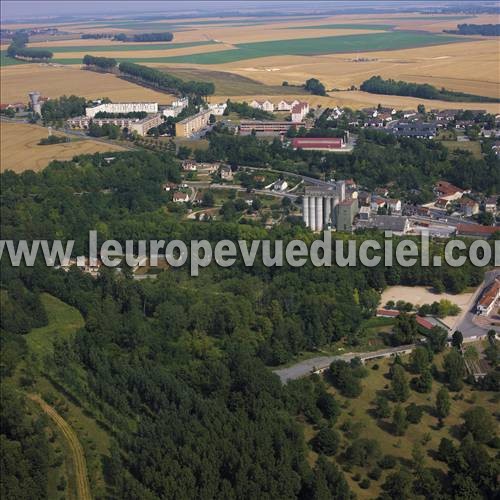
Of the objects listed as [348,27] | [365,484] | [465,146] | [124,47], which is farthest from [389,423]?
[348,27]

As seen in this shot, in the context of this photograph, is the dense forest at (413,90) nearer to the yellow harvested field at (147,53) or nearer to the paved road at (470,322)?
the yellow harvested field at (147,53)

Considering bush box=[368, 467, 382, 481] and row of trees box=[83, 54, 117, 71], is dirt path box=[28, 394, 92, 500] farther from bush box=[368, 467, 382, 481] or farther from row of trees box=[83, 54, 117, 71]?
row of trees box=[83, 54, 117, 71]

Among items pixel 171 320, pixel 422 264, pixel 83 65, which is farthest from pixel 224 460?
pixel 83 65

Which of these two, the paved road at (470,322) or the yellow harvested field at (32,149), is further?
the yellow harvested field at (32,149)

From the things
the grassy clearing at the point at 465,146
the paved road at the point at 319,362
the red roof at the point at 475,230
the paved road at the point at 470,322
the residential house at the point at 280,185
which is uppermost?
the grassy clearing at the point at 465,146

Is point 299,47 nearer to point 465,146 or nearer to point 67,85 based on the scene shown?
point 67,85

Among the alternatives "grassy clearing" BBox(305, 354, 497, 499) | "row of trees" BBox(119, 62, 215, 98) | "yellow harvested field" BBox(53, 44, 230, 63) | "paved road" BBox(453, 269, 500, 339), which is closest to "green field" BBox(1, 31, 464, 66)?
"yellow harvested field" BBox(53, 44, 230, 63)

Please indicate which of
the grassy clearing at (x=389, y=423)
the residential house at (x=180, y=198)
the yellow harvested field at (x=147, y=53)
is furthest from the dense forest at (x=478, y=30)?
the grassy clearing at (x=389, y=423)
